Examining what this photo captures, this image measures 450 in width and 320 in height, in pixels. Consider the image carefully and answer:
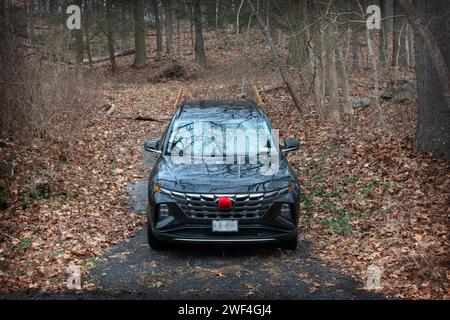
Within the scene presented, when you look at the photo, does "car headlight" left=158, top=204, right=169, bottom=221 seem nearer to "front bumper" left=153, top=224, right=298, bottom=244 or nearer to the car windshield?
"front bumper" left=153, top=224, right=298, bottom=244

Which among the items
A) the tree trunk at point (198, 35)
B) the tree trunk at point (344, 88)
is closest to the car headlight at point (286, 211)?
the tree trunk at point (344, 88)

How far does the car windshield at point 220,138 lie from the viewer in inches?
297

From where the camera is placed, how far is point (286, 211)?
21.4 ft

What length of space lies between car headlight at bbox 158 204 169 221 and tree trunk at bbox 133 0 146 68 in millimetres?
26145

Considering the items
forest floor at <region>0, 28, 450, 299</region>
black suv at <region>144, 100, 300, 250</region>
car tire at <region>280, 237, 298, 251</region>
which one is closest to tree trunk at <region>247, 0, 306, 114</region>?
forest floor at <region>0, 28, 450, 299</region>

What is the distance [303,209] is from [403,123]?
15.6 ft

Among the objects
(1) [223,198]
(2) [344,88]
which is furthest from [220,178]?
(2) [344,88]

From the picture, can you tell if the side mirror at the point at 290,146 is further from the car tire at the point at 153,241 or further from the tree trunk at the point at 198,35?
the tree trunk at the point at 198,35

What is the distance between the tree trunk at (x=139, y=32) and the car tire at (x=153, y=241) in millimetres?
25858

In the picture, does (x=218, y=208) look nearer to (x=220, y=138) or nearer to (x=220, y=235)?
(x=220, y=235)

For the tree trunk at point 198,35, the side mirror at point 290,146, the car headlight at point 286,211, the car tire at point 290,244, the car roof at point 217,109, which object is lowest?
the car tire at point 290,244

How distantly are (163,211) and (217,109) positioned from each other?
268 centimetres

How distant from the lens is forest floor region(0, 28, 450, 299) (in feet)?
19.9
